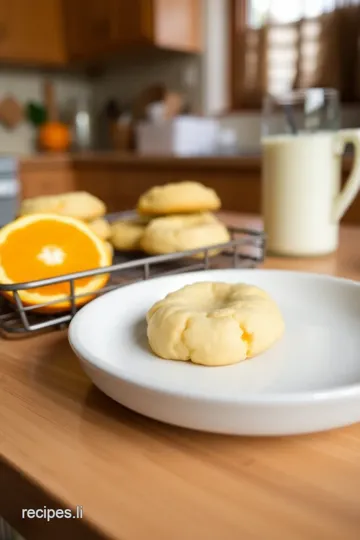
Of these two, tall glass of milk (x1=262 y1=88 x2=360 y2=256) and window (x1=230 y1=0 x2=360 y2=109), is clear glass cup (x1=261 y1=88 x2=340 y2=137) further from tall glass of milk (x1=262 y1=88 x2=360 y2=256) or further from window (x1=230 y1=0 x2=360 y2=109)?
window (x1=230 y1=0 x2=360 y2=109)

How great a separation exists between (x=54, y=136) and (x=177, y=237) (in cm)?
294

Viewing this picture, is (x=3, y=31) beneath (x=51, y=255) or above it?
above

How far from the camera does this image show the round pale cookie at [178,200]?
0.79m

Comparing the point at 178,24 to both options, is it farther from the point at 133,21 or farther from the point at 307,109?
the point at 307,109

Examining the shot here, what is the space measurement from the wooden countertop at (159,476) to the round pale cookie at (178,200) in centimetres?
42

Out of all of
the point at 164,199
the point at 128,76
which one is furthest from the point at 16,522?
the point at 128,76

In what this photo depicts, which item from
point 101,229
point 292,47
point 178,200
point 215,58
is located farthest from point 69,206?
point 215,58

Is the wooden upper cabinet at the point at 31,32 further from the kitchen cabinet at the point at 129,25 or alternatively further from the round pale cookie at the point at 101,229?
the round pale cookie at the point at 101,229

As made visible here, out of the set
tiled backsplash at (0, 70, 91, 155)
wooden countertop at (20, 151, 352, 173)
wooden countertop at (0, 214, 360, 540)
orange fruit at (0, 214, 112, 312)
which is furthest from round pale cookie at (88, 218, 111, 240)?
tiled backsplash at (0, 70, 91, 155)

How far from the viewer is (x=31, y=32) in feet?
10.6

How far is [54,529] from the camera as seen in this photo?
0.30m

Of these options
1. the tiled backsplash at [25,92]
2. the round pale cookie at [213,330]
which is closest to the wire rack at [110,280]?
the round pale cookie at [213,330]

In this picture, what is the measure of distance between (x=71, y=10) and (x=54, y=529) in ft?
11.5

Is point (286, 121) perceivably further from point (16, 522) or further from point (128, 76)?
point (128, 76)
